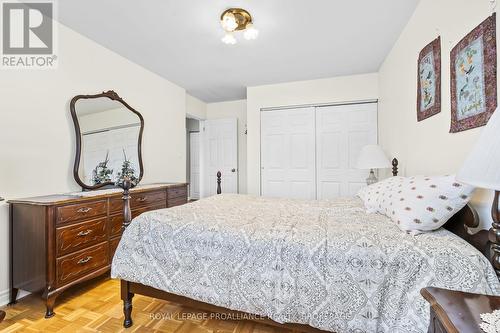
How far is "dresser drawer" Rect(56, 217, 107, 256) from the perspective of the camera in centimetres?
183

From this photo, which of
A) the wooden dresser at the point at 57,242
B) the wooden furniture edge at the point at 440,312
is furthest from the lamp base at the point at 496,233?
the wooden dresser at the point at 57,242

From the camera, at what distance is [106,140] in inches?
105

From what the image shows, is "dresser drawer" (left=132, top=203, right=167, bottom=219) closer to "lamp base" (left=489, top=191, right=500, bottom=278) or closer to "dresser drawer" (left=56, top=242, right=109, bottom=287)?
"dresser drawer" (left=56, top=242, right=109, bottom=287)

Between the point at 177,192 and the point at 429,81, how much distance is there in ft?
10.0

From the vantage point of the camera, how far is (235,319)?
5.50 feet

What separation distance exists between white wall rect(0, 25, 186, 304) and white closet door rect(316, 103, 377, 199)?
9.47 feet

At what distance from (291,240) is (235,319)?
2.95 feet

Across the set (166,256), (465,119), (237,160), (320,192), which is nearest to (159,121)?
(237,160)

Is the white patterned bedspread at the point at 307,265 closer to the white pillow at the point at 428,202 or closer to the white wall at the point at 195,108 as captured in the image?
the white pillow at the point at 428,202

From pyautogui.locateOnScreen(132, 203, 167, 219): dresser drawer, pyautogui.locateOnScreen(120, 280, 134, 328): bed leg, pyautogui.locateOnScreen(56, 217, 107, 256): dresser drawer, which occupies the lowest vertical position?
pyautogui.locateOnScreen(120, 280, 134, 328): bed leg

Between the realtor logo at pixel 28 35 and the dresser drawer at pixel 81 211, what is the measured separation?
4.26 ft

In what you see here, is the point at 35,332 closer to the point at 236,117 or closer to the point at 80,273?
the point at 80,273

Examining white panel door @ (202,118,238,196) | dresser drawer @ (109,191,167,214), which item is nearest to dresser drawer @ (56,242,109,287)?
dresser drawer @ (109,191,167,214)

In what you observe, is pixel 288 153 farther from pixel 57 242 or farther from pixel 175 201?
pixel 57 242
